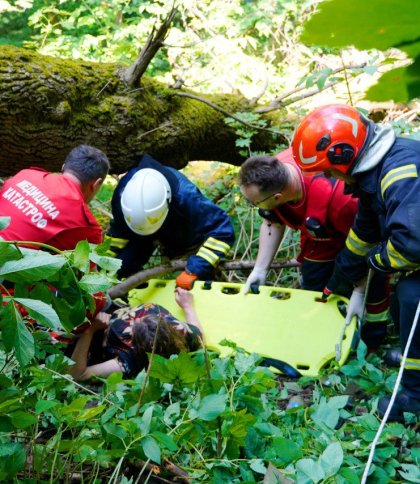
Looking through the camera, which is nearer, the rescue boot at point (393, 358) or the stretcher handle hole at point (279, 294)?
the rescue boot at point (393, 358)

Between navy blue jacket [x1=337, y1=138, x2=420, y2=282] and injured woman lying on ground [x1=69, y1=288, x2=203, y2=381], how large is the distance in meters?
0.97

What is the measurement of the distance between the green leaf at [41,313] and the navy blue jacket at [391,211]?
1.80m

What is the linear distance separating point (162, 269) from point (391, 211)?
1.81 m

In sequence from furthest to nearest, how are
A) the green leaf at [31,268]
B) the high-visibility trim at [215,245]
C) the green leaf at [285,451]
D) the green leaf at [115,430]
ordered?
1. the high-visibility trim at [215,245]
2. the green leaf at [285,451]
3. the green leaf at [115,430]
4. the green leaf at [31,268]

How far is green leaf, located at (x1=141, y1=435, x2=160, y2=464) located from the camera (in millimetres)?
1319

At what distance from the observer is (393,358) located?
127 inches

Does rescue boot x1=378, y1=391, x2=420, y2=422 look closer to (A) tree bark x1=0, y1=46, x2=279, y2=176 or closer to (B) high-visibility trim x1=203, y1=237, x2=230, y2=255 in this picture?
(B) high-visibility trim x1=203, y1=237, x2=230, y2=255

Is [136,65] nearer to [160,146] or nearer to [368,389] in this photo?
[160,146]

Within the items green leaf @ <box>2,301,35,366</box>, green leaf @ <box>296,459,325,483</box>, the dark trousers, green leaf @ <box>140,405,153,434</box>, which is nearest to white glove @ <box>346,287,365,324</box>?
the dark trousers

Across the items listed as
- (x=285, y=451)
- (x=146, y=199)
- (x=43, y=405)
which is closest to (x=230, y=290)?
(x=146, y=199)

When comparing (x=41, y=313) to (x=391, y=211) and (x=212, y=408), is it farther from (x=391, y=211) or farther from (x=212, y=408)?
(x=391, y=211)

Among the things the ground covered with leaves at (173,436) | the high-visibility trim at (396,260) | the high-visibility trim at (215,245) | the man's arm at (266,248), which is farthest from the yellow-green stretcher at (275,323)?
the ground covered with leaves at (173,436)

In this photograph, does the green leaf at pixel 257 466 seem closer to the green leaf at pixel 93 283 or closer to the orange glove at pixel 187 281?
the green leaf at pixel 93 283

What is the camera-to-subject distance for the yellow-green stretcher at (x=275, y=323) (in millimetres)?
3305
